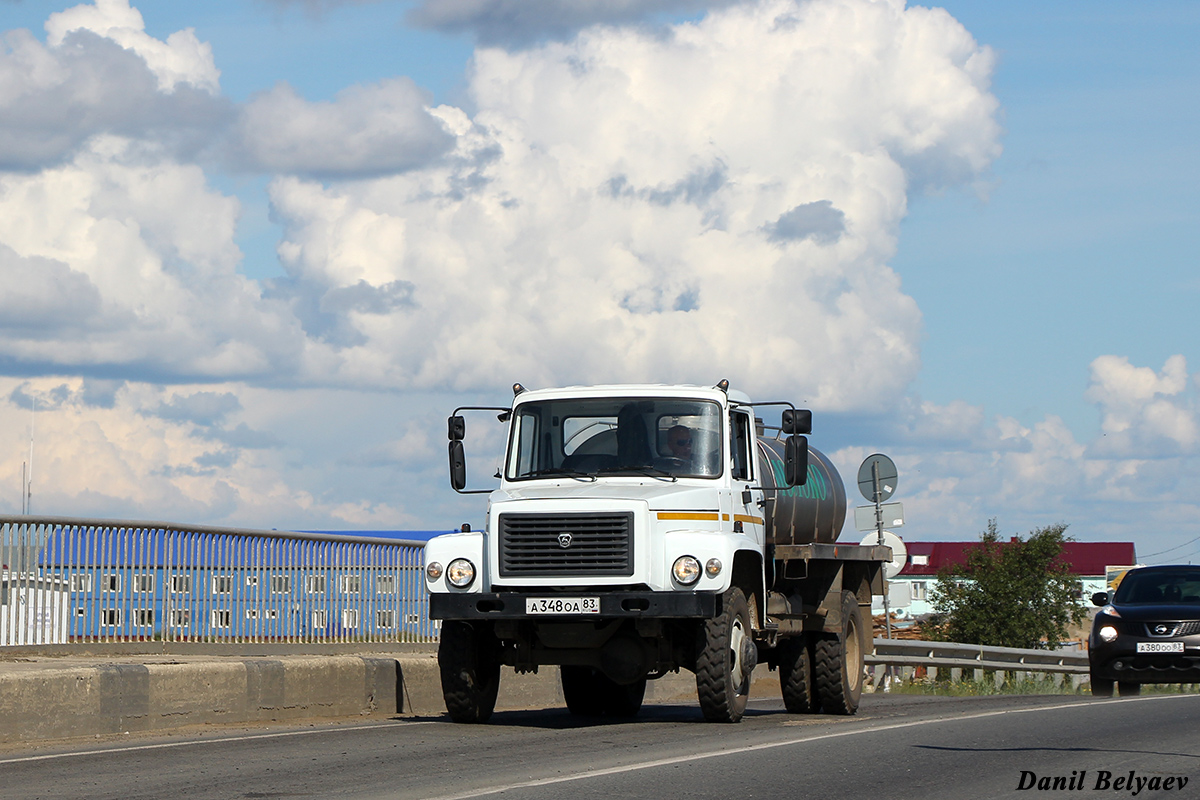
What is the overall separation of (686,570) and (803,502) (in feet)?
11.2

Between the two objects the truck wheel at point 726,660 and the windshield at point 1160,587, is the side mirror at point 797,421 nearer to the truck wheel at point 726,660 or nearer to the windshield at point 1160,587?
the truck wheel at point 726,660

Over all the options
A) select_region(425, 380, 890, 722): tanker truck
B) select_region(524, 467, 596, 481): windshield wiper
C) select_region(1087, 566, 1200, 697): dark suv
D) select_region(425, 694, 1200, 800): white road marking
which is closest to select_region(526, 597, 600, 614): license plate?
select_region(425, 380, 890, 722): tanker truck

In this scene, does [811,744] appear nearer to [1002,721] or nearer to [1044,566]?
[1002,721]

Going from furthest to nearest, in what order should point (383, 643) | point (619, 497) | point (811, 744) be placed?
1. point (383, 643)
2. point (619, 497)
3. point (811, 744)

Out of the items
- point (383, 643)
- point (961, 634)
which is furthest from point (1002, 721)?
point (961, 634)

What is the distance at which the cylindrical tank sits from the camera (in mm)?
15109

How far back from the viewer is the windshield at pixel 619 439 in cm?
1392

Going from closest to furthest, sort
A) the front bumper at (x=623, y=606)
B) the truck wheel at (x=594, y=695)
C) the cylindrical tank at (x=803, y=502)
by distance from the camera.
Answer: the front bumper at (x=623, y=606) → the cylindrical tank at (x=803, y=502) → the truck wheel at (x=594, y=695)

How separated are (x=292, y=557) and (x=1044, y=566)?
51452 millimetres

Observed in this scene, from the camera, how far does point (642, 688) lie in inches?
649

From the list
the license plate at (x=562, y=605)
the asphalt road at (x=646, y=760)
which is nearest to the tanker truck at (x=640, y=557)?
the license plate at (x=562, y=605)

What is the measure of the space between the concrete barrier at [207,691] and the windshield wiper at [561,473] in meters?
2.92

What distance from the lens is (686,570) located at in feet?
42.6

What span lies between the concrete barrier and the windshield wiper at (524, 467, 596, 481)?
2916mm
